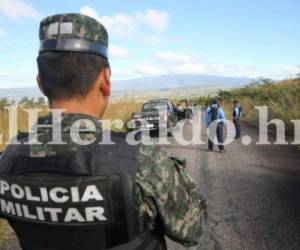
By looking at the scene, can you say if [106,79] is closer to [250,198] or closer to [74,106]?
[74,106]

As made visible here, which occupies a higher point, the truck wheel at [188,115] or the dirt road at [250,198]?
the truck wheel at [188,115]

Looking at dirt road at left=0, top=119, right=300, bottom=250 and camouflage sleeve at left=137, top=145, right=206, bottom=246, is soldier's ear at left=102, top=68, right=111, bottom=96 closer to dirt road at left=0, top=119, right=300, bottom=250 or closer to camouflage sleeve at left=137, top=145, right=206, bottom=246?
camouflage sleeve at left=137, top=145, right=206, bottom=246

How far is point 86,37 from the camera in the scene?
192 cm

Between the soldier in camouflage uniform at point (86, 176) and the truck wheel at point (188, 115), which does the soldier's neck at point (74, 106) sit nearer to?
the soldier in camouflage uniform at point (86, 176)

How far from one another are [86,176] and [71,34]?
2.00ft

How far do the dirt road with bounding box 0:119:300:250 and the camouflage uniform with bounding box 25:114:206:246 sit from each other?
113 inches

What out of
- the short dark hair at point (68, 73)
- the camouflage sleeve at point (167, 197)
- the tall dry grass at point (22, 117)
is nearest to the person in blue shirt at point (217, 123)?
the tall dry grass at point (22, 117)

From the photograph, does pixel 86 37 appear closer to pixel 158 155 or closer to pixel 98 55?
pixel 98 55

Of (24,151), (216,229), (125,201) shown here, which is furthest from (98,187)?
(216,229)

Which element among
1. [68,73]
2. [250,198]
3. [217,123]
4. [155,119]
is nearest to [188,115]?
[155,119]

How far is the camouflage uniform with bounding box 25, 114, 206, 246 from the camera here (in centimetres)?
182

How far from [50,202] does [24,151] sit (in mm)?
276

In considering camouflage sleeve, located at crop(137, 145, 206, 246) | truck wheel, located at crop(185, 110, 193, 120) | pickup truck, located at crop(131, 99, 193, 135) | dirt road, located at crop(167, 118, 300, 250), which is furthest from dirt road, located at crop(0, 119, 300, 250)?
truck wheel, located at crop(185, 110, 193, 120)

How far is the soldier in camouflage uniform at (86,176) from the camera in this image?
1.82m
